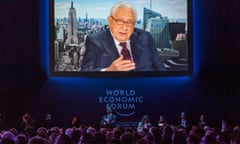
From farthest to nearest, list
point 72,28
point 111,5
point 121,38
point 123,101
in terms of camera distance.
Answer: point 123,101, point 111,5, point 72,28, point 121,38

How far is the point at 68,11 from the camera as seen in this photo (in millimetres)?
13852

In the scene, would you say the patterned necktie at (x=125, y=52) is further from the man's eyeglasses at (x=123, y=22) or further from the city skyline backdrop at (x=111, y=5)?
the city skyline backdrop at (x=111, y=5)

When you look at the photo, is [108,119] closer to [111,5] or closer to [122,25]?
[122,25]

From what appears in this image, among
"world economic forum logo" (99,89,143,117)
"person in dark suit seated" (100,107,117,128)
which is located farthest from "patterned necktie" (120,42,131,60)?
"person in dark suit seated" (100,107,117,128)

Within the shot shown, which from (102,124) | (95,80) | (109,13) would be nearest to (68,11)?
(109,13)

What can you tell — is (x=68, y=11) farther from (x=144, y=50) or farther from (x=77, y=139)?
(x=77, y=139)

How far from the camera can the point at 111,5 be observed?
13945 millimetres

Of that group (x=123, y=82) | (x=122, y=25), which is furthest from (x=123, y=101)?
(x=122, y=25)

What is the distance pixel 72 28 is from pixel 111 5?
1.22 metres

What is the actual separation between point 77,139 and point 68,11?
8244 mm

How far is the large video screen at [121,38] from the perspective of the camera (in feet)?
45.1

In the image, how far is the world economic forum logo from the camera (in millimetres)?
14195

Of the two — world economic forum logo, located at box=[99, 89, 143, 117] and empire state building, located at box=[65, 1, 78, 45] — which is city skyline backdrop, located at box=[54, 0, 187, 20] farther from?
world economic forum logo, located at box=[99, 89, 143, 117]

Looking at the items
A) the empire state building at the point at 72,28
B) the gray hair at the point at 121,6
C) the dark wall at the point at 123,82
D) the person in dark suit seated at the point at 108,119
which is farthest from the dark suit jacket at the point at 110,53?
the person in dark suit seated at the point at 108,119
